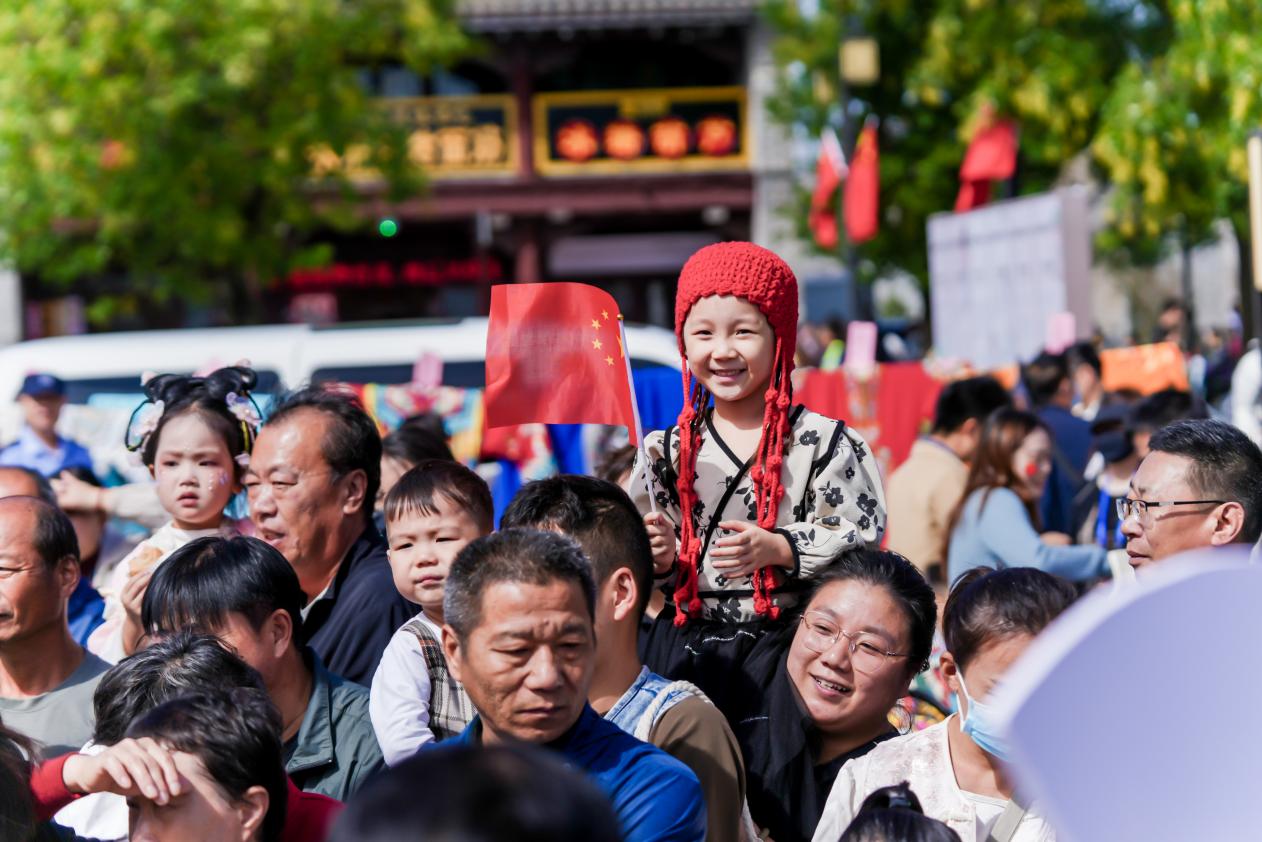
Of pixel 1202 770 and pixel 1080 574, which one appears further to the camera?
pixel 1080 574

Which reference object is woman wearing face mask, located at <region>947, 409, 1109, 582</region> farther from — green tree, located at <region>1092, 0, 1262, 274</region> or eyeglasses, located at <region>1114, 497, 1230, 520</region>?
green tree, located at <region>1092, 0, 1262, 274</region>

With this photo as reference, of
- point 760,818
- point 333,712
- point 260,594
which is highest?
point 260,594

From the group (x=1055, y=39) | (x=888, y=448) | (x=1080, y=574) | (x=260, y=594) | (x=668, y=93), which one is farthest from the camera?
(x=668, y=93)

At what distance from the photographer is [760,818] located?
Result: 3381mm

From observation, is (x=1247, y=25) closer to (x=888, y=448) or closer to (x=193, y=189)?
(x=888, y=448)

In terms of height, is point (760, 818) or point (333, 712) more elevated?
point (333, 712)

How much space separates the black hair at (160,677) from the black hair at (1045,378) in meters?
6.06

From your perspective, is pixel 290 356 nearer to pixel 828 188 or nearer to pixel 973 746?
pixel 973 746

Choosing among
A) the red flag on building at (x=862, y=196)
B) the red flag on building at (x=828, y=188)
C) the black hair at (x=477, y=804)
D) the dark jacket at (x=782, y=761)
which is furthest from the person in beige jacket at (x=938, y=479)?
the red flag on building at (x=828, y=188)

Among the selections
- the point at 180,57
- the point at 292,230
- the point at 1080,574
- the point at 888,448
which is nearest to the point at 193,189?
the point at 180,57

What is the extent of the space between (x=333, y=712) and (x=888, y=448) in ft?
23.2

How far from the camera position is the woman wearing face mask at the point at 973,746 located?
9.82ft

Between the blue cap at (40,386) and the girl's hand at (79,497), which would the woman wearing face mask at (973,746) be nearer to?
the girl's hand at (79,497)

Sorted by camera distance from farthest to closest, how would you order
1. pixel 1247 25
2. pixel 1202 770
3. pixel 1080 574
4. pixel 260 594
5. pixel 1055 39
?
pixel 1055 39, pixel 1247 25, pixel 1080 574, pixel 260 594, pixel 1202 770
